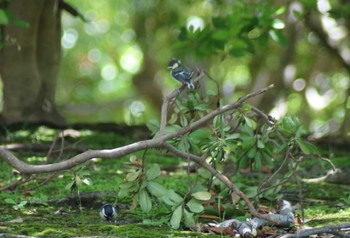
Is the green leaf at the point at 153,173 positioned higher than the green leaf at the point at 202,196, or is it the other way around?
the green leaf at the point at 153,173

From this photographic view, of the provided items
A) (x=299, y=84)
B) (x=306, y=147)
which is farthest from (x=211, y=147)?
(x=299, y=84)

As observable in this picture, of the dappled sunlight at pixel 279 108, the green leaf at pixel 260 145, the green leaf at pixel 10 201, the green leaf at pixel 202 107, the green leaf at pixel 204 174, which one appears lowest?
the green leaf at pixel 10 201

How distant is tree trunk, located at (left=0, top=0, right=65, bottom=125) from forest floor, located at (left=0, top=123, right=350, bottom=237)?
25.5 inches

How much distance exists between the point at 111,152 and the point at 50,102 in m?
2.98

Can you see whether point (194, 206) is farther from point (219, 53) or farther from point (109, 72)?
point (109, 72)

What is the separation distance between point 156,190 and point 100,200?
0.63m

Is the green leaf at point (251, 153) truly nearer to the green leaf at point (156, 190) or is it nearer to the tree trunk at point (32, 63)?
the green leaf at point (156, 190)

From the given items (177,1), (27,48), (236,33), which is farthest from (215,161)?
(177,1)

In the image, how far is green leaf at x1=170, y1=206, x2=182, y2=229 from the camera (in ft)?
9.14

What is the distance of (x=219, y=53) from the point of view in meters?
6.84

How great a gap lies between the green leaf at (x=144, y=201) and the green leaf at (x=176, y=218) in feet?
0.41

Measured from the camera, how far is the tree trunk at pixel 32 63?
5.30 m

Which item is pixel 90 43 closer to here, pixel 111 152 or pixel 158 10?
pixel 158 10

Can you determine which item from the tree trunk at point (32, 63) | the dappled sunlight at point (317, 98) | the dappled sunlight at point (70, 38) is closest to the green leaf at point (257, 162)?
the tree trunk at point (32, 63)
